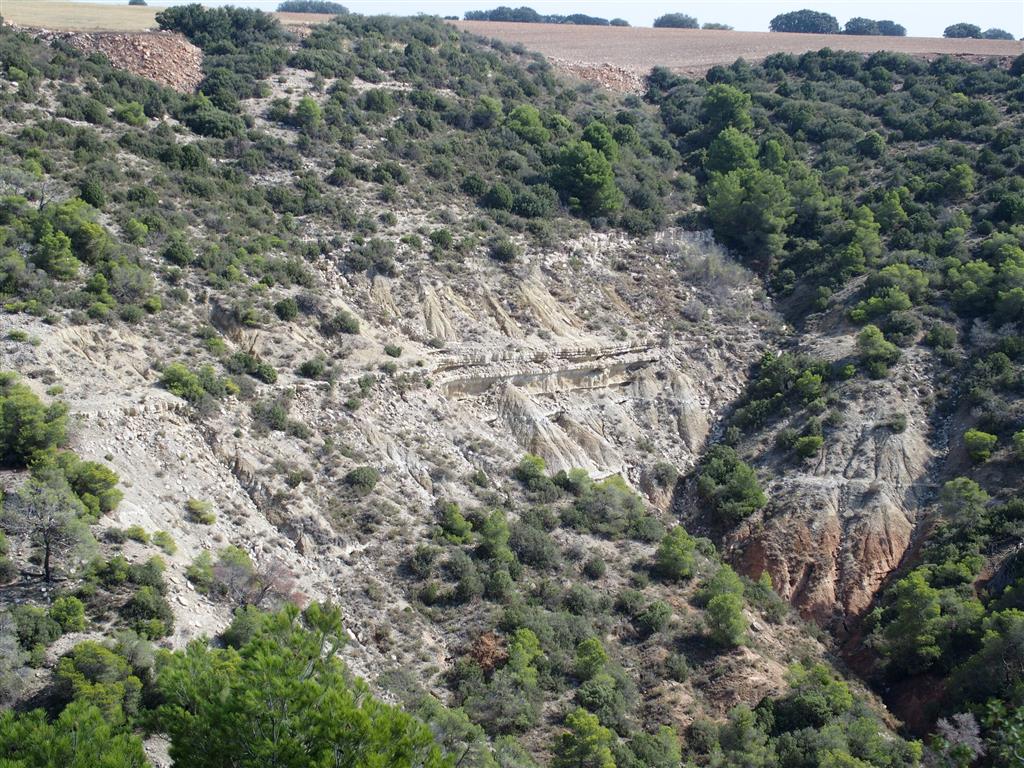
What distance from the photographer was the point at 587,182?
49.6m

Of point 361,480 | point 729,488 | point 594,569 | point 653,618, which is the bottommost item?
point 653,618

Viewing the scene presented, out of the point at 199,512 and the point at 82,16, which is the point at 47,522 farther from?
the point at 82,16

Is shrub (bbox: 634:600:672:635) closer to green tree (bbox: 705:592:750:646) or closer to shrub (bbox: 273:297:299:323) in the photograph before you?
green tree (bbox: 705:592:750:646)

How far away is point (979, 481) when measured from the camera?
36.2 metres

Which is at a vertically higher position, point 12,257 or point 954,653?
point 12,257

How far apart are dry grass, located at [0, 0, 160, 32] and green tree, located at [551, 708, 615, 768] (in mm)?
43914

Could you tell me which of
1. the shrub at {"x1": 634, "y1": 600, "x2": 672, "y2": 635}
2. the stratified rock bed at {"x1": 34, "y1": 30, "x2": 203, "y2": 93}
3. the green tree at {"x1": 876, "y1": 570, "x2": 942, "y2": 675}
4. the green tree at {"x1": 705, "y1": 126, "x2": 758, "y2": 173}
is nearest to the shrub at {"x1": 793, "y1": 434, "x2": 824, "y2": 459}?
the green tree at {"x1": 876, "y1": 570, "x2": 942, "y2": 675}

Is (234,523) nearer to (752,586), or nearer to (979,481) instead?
(752,586)

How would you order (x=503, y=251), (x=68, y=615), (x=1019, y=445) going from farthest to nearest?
(x=503, y=251)
(x=1019, y=445)
(x=68, y=615)

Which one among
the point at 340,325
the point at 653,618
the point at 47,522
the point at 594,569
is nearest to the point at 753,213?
the point at 340,325

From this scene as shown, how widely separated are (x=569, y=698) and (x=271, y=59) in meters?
39.3

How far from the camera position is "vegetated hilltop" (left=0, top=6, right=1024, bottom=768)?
24672mm

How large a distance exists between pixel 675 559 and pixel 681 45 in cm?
5321

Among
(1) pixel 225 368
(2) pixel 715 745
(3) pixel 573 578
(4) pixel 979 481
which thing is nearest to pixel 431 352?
(1) pixel 225 368
